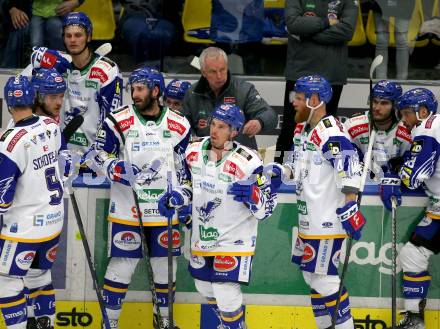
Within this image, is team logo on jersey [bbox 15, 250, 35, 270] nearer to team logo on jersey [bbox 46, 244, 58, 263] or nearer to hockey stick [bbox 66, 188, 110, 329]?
team logo on jersey [bbox 46, 244, 58, 263]

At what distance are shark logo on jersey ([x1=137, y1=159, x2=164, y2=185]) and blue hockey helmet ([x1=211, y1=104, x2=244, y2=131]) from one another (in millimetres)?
552

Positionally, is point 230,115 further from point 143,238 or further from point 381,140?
point 381,140

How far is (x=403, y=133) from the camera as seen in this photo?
29.3ft

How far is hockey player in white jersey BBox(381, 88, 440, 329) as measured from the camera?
27.4ft

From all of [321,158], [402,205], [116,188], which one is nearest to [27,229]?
[116,188]

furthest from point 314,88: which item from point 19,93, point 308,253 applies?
point 19,93

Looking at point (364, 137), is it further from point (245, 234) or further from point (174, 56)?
point (174, 56)

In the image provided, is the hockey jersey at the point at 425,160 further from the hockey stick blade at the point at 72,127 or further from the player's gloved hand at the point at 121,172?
the hockey stick blade at the point at 72,127

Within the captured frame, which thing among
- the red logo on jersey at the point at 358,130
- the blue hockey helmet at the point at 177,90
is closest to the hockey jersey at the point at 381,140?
the red logo on jersey at the point at 358,130

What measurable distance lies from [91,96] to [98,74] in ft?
0.57

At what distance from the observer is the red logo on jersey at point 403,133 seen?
8891 millimetres

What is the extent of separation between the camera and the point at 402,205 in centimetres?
859

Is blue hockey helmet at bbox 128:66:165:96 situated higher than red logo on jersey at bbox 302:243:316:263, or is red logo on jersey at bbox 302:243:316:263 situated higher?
blue hockey helmet at bbox 128:66:165:96

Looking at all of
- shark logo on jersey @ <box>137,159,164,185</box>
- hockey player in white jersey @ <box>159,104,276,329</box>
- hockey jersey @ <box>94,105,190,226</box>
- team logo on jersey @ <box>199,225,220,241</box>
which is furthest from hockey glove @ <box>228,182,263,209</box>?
shark logo on jersey @ <box>137,159,164,185</box>
